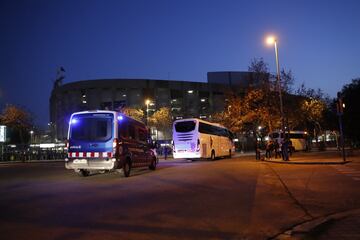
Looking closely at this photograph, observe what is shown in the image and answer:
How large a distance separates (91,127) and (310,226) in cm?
1245

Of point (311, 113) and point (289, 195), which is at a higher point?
point (311, 113)

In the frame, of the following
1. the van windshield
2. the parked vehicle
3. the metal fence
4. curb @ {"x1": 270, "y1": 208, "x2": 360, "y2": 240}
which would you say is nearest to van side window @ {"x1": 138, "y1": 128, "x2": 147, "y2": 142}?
the van windshield

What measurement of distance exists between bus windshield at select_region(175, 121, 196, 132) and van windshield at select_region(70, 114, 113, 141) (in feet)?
50.5

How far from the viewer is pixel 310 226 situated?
26.6 feet

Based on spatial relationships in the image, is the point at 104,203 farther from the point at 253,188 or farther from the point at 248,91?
the point at 248,91

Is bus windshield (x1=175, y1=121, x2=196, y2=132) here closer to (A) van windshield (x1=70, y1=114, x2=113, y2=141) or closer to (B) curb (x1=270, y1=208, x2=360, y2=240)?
(A) van windshield (x1=70, y1=114, x2=113, y2=141)

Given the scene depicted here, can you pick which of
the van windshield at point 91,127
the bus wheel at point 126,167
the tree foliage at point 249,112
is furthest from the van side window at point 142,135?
the tree foliage at point 249,112

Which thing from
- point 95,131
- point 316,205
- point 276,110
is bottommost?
point 316,205

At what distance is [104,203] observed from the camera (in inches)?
435

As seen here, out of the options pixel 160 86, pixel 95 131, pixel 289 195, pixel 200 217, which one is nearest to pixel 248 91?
pixel 95 131

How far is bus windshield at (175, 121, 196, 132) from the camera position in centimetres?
3341

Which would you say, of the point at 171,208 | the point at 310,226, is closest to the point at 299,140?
the point at 171,208

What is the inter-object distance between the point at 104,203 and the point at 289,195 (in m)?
5.29

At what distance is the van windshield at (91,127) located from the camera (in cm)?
1839
